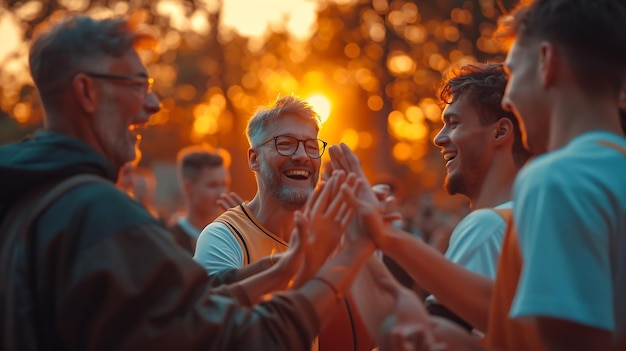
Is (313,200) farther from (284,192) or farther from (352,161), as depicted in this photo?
(284,192)

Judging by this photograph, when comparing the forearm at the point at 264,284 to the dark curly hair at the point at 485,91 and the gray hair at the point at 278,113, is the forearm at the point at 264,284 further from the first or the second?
the gray hair at the point at 278,113

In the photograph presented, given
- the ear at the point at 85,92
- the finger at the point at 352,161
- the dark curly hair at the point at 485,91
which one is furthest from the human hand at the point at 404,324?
the ear at the point at 85,92

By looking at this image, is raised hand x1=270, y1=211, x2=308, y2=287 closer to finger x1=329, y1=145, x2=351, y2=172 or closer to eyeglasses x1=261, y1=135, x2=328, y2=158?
finger x1=329, y1=145, x2=351, y2=172

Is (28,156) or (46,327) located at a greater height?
(28,156)

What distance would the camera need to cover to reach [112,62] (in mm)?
3045

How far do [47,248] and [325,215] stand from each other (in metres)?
1.30

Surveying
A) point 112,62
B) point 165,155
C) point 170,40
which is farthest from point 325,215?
point 165,155

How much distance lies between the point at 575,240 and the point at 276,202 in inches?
109

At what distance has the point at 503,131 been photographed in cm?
415

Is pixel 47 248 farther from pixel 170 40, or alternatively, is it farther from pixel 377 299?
pixel 170 40

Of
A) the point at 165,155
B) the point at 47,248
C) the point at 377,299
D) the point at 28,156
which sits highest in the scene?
the point at 28,156

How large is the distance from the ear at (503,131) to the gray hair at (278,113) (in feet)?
4.47

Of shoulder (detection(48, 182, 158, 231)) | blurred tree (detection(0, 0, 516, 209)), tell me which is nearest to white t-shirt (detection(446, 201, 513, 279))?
shoulder (detection(48, 182, 158, 231))

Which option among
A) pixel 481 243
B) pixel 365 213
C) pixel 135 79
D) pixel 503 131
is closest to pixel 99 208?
pixel 135 79
